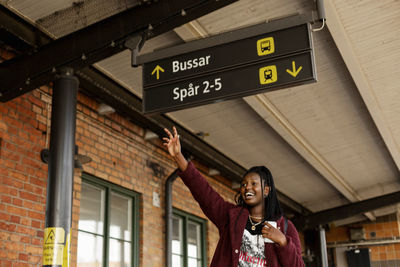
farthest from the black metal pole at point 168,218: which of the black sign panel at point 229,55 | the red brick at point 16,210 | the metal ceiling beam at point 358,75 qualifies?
the black sign panel at point 229,55

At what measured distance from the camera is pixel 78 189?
19.4ft

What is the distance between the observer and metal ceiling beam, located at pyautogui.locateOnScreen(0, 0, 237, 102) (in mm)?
4238

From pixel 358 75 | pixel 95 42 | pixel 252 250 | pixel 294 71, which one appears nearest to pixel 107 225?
pixel 95 42

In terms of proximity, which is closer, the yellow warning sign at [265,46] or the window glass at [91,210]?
the yellow warning sign at [265,46]

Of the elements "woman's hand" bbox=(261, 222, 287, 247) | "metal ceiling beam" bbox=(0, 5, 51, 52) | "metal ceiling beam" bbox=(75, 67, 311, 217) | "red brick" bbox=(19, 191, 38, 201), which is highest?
"metal ceiling beam" bbox=(0, 5, 51, 52)

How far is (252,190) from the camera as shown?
2.88 meters

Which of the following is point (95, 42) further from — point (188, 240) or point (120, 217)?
point (188, 240)

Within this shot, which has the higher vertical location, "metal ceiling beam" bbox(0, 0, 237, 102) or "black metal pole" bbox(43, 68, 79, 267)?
"metal ceiling beam" bbox(0, 0, 237, 102)

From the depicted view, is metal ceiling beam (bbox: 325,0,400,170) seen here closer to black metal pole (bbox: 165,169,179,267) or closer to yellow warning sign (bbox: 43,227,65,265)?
black metal pole (bbox: 165,169,179,267)

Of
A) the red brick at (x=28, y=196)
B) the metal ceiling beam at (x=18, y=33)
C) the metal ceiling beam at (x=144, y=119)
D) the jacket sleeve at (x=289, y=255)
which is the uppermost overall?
the metal ceiling beam at (x=18, y=33)

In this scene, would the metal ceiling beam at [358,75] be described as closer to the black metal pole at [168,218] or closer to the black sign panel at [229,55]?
the black sign panel at [229,55]

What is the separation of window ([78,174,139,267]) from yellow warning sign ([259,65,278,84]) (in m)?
3.16

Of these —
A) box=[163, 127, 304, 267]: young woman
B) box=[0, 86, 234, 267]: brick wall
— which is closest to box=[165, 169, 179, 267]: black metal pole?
box=[0, 86, 234, 267]: brick wall

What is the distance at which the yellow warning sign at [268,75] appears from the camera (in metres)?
3.60
